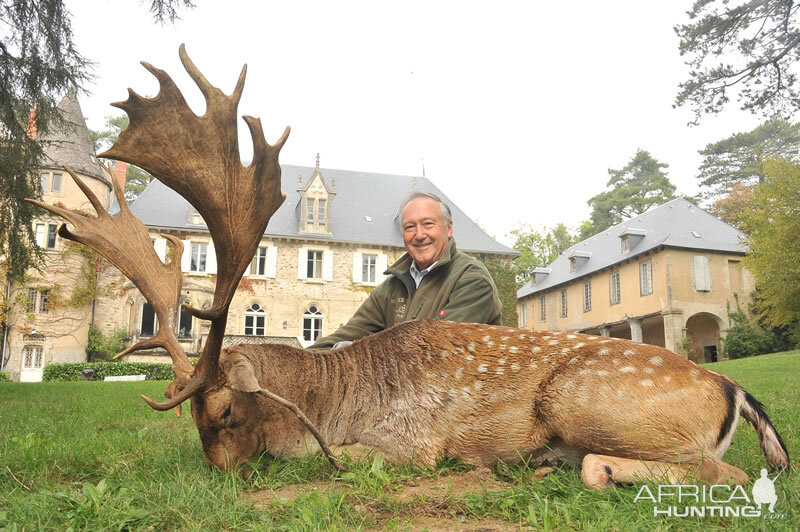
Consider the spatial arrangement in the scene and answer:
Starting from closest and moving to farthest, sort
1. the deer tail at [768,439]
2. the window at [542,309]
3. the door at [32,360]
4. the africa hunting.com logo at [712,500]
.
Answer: the africa hunting.com logo at [712,500]
the deer tail at [768,439]
the door at [32,360]
the window at [542,309]

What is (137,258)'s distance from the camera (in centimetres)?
404

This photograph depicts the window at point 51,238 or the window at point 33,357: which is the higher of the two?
the window at point 51,238

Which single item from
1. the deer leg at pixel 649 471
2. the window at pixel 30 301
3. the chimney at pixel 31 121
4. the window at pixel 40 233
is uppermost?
the window at pixel 40 233

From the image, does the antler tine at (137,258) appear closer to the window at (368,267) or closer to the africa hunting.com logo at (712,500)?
the africa hunting.com logo at (712,500)

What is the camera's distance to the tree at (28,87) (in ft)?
33.4

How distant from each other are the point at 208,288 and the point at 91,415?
1000 inches

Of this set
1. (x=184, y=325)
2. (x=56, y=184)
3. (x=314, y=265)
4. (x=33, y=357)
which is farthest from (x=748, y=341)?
(x=56, y=184)

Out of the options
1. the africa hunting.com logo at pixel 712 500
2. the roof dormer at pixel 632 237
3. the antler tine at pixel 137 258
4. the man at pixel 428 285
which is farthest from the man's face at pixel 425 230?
the roof dormer at pixel 632 237

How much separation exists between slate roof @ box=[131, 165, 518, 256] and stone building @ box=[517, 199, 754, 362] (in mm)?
6574

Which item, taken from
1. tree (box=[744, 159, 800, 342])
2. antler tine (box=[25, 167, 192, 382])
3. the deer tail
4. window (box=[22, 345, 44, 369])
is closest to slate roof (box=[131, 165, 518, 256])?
window (box=[22, 345, 44, 369])

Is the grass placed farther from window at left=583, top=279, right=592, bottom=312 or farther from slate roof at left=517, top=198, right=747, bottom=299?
window at left=583, top=279, right=592, bottom=312

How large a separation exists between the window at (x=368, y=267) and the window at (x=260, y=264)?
225 inches

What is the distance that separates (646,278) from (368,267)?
1618 cm

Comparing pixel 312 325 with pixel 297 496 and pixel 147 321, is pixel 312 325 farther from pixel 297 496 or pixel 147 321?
pixel 297 496
